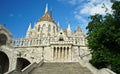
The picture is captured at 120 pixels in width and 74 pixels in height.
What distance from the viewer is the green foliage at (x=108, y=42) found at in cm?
1717

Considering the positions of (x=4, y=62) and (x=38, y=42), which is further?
(x=38, y=42)

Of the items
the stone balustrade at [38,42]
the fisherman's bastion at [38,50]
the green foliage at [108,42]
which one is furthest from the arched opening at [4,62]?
the green foliage at [108,42]

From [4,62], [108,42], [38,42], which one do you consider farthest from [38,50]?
→ [108,42]

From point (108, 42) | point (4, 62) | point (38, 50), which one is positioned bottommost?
point (4, 62)

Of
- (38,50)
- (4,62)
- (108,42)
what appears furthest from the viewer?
(38,50)

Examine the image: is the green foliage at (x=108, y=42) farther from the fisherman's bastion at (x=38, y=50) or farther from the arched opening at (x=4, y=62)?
the arched opening at (x=4, y=62)

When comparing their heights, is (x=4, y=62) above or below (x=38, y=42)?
below

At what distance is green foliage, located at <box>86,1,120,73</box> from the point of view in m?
17.2

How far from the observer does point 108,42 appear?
18.5 meters

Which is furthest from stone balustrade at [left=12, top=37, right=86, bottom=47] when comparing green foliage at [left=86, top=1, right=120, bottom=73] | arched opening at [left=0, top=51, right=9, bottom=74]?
green foliage at [left=86, top=1, right=120, bottom=73]

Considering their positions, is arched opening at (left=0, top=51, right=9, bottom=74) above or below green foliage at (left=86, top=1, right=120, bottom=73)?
below

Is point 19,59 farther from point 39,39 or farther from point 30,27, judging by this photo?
point 30,27

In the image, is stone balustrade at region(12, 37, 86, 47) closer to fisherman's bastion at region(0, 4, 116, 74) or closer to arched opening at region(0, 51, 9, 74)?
fisherman's bastion at region(0, 4, 116, 74)

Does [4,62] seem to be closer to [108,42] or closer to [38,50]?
[38,50]
